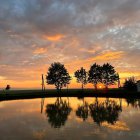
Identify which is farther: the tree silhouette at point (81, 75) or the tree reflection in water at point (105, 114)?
the tree silhouette at point (81, 75)

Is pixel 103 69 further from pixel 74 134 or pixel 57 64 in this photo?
pixel 74 134

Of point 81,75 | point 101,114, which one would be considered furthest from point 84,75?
point 101,114

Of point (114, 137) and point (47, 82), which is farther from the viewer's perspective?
point (47, 82)

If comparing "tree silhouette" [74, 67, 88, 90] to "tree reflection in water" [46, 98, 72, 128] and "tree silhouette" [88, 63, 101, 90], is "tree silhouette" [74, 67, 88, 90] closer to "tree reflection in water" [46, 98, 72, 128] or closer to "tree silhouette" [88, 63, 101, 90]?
"tree silhouette" [88, 63, 101, 90]

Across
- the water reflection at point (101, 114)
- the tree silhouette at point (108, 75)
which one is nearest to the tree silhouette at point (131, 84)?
the tree silhouette at point (108, 75)

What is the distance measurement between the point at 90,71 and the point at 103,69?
733 cm

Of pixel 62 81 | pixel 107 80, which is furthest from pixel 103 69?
pixel 62 81

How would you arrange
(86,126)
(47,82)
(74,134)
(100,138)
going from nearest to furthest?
(100,138) < (74,134) < (86,126) < (47,82)

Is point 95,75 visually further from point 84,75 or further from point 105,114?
point 105,114

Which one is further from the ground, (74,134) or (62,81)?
(62,81)

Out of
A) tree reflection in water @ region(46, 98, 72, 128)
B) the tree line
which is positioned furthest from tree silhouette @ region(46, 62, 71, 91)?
tree reflection in water @ region(46, 98, 72, 128)

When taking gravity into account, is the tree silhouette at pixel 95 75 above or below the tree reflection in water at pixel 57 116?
above

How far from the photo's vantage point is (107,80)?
138250mm

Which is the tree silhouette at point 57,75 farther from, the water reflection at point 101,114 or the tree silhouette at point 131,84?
the water reflection at point 101,114
